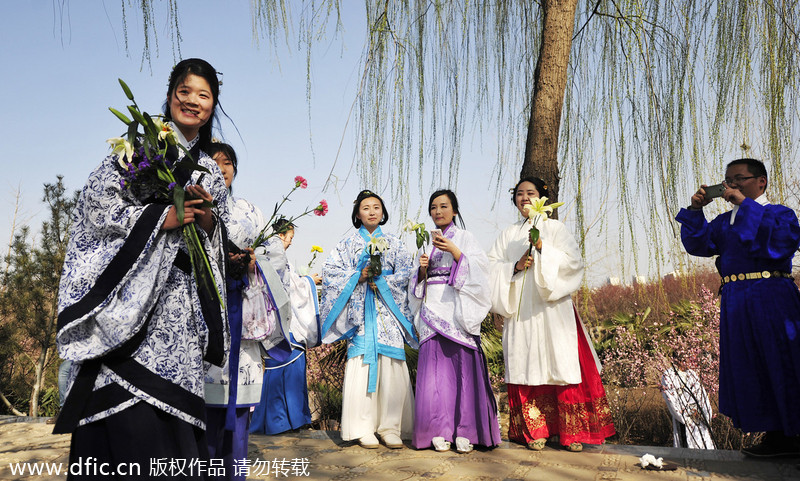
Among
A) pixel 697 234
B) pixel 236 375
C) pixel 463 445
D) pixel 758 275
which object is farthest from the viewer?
pixel 463 445

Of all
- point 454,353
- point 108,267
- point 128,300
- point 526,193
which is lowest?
point 454,353

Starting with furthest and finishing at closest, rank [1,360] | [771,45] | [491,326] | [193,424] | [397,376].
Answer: [1,360]
[491,326]
[397,376]
[771,45]
[193,424]

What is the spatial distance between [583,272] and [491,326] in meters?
1.81

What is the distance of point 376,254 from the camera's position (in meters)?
4.55

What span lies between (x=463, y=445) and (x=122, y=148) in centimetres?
289

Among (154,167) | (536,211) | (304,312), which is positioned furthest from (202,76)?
(304,312)

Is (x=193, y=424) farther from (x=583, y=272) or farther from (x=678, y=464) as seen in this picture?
(x=583, y=272)

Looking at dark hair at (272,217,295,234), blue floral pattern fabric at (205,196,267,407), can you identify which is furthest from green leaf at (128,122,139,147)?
dark hair at (272,217,295,234)

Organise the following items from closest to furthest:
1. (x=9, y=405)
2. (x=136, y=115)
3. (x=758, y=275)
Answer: (x=136, y=115) → (x=758, y=275) → (x=9, y=405)

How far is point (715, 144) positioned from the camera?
3.70m

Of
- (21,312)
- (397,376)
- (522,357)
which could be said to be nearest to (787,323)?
(522,357)

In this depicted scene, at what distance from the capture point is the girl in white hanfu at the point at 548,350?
395cm

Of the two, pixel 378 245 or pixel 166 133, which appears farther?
pixel 378 245

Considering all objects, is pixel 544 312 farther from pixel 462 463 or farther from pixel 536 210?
pixel 462 463
